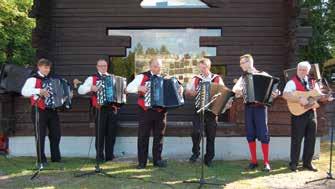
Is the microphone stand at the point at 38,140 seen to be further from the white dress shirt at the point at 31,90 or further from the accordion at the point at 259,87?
the accordion at the point at 259,87

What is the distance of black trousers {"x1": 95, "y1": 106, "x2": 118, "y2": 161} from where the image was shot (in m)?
9.08

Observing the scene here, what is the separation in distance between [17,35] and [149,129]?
52.1ft

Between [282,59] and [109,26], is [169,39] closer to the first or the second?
[109,26]

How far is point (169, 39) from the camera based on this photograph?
421 inches

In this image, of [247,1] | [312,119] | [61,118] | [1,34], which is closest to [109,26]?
[61,118]

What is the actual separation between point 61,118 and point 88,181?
8.56 ft

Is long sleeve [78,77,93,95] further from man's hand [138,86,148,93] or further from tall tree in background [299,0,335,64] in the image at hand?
tall tree in background [299,0,335,64]

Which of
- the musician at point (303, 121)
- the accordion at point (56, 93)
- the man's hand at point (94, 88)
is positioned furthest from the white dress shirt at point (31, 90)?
the musician at point (303, 121)

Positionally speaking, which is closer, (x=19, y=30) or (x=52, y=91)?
(x=52, y=91)

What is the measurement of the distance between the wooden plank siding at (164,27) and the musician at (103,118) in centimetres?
114

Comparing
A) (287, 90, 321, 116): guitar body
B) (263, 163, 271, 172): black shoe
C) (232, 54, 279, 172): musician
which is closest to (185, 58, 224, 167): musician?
(232, 54, 279, 172): musician

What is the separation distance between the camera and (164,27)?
417 inches

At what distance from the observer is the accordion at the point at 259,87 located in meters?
8.38

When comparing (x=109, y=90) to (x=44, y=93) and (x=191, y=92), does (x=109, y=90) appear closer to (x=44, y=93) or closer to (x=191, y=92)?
(x=44, y=93)
